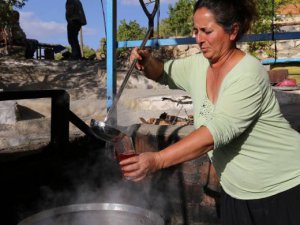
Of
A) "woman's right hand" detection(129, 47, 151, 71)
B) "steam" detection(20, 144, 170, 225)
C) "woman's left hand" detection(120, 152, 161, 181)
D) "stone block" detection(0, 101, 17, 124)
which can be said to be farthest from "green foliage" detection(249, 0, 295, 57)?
"woman's left hand" detection(120, 152, 161, 181)

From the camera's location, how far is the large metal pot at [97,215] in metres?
1.98

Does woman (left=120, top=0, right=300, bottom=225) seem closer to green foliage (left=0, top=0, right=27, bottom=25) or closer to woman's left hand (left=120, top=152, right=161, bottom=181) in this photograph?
woman's left hand (left=120, top=152, right=161, bottom=181)

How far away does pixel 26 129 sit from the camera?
547cm

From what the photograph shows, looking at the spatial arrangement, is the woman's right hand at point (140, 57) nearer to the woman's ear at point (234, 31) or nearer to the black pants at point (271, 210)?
the woman's ear at point (234, 31)

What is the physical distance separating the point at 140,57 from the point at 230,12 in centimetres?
63

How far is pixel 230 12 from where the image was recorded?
1607mm

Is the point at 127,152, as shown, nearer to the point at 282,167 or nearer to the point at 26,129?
the point at 282,167

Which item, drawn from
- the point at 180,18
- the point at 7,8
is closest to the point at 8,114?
the point at 7,8

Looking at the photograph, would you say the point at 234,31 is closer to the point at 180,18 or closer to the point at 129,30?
the point at 180,18

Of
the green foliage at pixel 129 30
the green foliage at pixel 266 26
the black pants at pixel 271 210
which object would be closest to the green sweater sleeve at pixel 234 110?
the black pants at pixel 271 210

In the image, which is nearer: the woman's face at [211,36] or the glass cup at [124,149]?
the glass cup at [124,149]

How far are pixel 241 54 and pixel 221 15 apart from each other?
19 centimetres

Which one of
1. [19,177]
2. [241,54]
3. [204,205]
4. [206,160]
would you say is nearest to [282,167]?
[241,54]

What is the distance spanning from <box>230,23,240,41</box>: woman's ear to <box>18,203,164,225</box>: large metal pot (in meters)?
0.86
